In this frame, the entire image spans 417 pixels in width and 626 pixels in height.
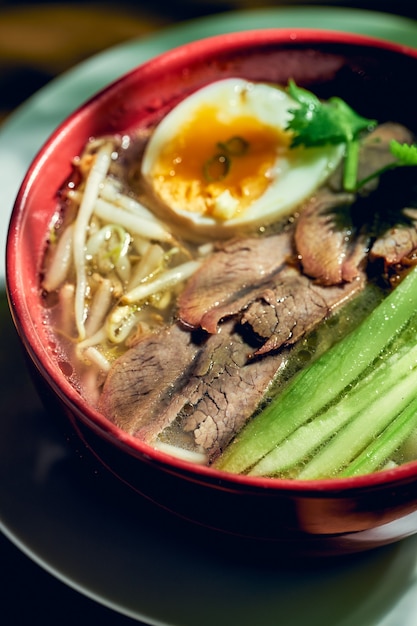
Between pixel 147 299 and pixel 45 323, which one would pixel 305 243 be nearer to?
pixel 147 299

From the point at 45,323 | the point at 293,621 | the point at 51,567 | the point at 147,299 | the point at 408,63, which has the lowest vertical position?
the point at 51,567

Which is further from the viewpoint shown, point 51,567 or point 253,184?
point 253,184

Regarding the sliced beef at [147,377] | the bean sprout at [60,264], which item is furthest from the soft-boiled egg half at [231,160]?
the sliced beef at [147,377]

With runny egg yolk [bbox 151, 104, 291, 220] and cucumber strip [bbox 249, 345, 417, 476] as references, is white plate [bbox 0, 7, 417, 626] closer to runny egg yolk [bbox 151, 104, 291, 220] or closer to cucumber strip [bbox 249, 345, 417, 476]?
cucumber strip [bbox 249, 345, 417, 476]

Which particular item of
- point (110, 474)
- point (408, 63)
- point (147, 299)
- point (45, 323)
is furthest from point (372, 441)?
point (408, 63)

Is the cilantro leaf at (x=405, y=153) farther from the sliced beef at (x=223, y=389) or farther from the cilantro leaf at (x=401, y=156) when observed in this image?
the sliced beef at (x=223, y=389)

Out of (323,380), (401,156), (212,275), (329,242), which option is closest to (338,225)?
(329,242)

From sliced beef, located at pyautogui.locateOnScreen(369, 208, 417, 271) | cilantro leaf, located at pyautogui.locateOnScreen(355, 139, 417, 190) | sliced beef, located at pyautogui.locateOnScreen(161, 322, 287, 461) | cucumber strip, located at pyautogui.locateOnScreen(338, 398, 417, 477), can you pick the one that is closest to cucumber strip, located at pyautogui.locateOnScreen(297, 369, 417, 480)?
cucumber strip, located at pyautogui.locateOnScreen(338, 398, 417, 477)
